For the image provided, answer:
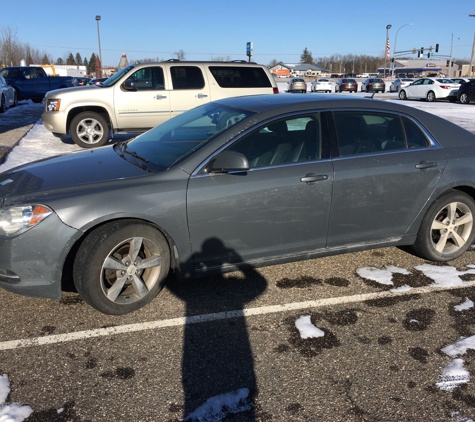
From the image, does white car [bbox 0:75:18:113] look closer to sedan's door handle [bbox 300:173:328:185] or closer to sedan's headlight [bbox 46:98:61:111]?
sedan's headlight [bbox 46:98:61:111]

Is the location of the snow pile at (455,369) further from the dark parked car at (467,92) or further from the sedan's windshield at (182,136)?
the dark parked car at (467,92)

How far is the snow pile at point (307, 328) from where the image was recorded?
3.25 meters

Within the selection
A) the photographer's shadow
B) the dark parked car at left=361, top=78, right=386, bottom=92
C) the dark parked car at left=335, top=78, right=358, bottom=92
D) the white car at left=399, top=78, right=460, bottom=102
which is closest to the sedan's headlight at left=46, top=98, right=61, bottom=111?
the photographer's shadow

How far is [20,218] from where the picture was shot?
313cm

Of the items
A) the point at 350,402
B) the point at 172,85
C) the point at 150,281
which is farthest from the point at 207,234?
the point at 172,85

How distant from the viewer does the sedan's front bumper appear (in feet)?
10.2

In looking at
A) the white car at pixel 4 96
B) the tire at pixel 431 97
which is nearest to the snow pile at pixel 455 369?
the white car at pixel 4 96

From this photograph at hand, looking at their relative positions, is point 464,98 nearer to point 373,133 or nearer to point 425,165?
point 425,165

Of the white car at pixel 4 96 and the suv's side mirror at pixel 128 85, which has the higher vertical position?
the suv's side mirror at pixel 128 85

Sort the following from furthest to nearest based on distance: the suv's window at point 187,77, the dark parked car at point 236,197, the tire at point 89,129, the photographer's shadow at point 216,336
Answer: the suv's window at point 187,77, the tire at point 89,129, the dark parked car at point 236,197, the photographer's shadow at point 216,336

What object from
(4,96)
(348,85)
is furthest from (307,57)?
(4,96)

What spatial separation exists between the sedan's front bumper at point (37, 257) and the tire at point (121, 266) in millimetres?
132

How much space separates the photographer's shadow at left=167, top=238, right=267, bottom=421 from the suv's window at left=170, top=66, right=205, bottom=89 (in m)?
6.84

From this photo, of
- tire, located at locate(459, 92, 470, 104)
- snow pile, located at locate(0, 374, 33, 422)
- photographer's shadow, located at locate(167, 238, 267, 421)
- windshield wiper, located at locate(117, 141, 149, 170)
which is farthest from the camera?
tire, located at locate(459, 92, 470, 104)
